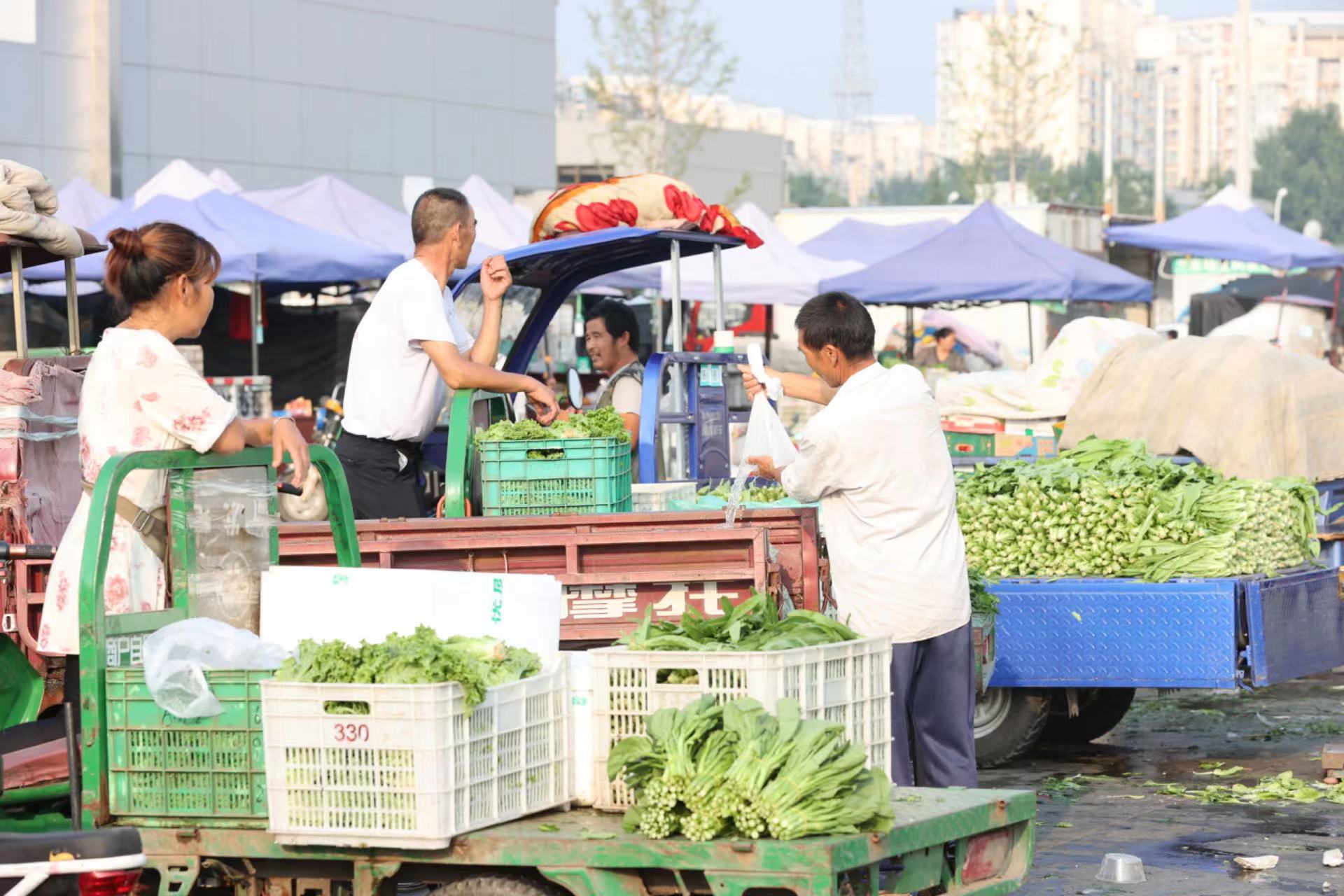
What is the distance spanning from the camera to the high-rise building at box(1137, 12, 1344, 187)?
540 feet

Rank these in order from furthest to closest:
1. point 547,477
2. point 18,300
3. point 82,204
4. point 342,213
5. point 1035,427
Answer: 1. point 342,213
2. point 82,204
3. point 1035,427
4. point 18,300
5. point 547,477

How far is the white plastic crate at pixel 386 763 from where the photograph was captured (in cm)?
439

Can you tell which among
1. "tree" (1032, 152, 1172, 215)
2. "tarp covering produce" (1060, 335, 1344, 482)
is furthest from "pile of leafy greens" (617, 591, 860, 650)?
"tree" (1032, 152, 1172, 215)

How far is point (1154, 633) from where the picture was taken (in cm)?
838

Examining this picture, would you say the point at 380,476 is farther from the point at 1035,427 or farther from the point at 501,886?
the point at 1035,427

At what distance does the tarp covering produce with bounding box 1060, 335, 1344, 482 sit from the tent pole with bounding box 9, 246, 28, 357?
6.26m

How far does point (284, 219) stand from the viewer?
19.3m

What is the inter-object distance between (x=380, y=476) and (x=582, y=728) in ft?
8.44

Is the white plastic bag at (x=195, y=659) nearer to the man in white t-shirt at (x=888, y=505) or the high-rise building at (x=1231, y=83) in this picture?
the man in white t-shirt at (x=888, y=505)

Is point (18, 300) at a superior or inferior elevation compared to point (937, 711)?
superior

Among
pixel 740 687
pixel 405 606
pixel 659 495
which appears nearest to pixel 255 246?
pixel 659 495

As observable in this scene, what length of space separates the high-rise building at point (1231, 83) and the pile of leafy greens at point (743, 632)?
514 feet

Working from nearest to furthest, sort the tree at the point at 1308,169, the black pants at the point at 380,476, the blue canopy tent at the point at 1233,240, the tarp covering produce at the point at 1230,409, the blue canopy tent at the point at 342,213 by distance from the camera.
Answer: the black pants at the point at 380,476
the tarp covering produce at the point at 1230,409
the blue canopy tent at the point at 342,213
the blue canopy tent at the point at 1233,240
the tree at the point at 1308,169

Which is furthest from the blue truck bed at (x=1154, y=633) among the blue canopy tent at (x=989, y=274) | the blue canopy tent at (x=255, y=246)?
the blue canopy tent at (x=255, y=246)
